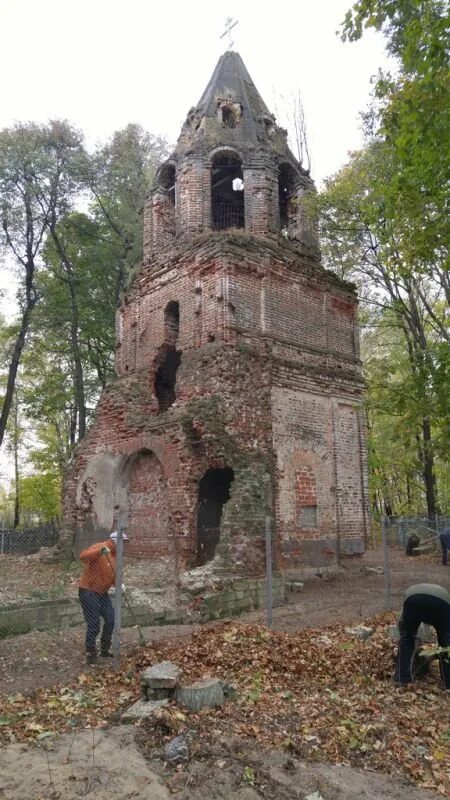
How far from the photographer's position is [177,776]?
4.50 metres

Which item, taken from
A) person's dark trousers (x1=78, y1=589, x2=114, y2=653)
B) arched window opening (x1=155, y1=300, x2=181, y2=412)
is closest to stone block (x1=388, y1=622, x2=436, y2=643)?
person's dark trousers (x1=78, y1=589, x2=114, y2=653)

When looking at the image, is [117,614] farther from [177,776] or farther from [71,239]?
[71,239]

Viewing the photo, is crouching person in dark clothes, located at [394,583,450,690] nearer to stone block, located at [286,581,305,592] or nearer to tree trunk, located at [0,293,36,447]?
stone block, located at [286,581,305,592]

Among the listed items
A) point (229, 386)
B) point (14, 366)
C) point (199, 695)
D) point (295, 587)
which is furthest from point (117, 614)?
point (14, 366)

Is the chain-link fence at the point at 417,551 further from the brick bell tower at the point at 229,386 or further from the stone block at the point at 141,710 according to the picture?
the stone block at the point at 141,710

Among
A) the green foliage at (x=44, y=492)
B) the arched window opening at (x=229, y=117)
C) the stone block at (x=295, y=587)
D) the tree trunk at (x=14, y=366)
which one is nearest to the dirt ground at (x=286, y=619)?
the stone block at (x=295, y=587)

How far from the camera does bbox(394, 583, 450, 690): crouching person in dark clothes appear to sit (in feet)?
20.3

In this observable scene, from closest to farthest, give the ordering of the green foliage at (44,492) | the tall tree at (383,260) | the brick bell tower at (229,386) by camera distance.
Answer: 1. the tall tree at (383,260)
2. the brick bell tower at (229,386)
3. the green foliage at (44,492)

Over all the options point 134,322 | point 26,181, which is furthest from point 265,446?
point 26,181

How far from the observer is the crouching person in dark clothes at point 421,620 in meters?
6.18

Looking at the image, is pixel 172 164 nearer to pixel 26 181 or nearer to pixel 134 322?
pixel 134 322

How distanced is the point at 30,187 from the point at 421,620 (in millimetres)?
24422

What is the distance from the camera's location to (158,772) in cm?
Result: 458

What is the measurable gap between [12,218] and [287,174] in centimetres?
1347
